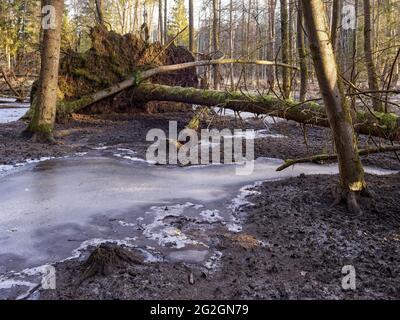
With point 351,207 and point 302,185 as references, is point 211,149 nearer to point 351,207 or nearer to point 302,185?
point 302,185

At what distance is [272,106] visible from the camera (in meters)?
9.26

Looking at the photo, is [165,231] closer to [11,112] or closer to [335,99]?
[335,99]

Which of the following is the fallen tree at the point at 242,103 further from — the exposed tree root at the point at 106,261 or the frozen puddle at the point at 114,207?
the exposed tree root at the point at 106,261

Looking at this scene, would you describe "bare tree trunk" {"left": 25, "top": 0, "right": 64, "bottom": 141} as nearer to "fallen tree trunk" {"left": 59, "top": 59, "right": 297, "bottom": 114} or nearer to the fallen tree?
the fallen tree

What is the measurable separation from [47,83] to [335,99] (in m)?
6.73

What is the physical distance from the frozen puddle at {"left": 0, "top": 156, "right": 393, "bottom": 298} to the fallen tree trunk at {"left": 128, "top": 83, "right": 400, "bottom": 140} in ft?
2.87

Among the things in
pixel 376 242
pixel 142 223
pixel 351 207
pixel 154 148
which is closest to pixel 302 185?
pixel 351 207

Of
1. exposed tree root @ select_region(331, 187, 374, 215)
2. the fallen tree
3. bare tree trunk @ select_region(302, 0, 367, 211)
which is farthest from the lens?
the fallen tree

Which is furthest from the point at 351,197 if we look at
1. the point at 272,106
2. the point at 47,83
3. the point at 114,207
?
the point at 47,83

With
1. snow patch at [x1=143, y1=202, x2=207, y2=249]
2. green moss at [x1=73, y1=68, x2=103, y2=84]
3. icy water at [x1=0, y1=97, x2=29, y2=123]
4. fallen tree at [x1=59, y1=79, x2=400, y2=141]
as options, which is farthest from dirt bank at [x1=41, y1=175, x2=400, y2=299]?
icy water at [x1=0, y1=97, x2=29, y2=123]

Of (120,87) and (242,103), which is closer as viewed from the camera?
(242,103)

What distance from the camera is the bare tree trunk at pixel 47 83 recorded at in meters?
9.20

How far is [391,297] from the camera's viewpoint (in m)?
3.10

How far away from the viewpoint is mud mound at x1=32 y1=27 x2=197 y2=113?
1263 cm
